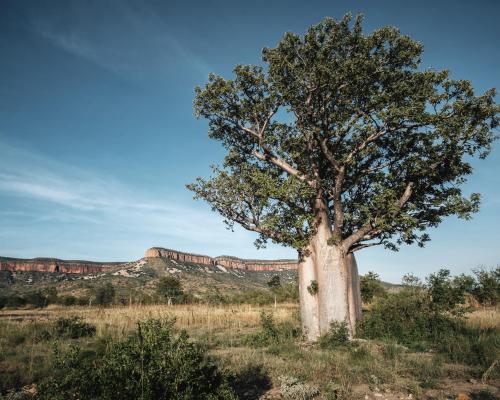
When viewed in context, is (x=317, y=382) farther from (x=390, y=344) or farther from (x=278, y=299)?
(x=278, y=299)

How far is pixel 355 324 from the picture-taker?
40.0 ft

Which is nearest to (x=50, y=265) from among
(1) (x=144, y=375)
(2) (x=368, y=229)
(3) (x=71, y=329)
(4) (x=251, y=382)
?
(3) (x=71, y=329)

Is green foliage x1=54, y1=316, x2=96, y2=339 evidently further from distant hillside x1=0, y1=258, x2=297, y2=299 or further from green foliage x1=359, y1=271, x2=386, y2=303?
distant hillside x1=0, y1=258, x2=297, y2=299

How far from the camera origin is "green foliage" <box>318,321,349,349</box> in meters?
10.6

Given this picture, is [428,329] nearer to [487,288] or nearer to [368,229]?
[368,229]

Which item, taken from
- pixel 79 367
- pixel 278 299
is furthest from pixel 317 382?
pixel 278 299

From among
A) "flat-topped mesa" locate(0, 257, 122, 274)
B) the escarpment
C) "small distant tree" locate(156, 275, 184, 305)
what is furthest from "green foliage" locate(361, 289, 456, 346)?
"flat-topped mesa" locate(0, 257, 122, 274)

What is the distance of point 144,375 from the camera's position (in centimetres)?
399

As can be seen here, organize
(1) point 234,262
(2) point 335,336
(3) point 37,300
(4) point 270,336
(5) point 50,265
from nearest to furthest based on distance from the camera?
(2) point 335,336, (4) point 270,336, (3) point 37,300, (5) point 50,265, (1) point 234,262

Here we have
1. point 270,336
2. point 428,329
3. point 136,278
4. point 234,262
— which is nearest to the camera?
point 428,329

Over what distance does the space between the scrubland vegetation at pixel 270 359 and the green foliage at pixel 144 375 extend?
13mm

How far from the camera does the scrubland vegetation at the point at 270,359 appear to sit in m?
4.15

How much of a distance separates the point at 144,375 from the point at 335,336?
8191 millimetres

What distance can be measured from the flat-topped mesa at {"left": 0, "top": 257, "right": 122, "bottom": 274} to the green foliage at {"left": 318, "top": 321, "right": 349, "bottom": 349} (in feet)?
451
